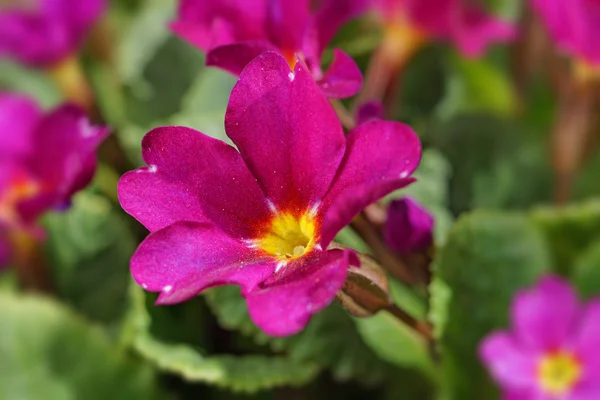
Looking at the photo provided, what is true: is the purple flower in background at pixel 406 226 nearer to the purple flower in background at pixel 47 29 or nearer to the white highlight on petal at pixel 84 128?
the white highlight on petal at pixel 84 128

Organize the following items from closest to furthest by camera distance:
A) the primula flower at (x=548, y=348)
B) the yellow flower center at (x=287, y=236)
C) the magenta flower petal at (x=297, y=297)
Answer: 1. the magenta flower petal at (x=297, y=297)
2. the yellow flower center at (x=287, y=236)
3. the primula flower at (x=548, y=348)

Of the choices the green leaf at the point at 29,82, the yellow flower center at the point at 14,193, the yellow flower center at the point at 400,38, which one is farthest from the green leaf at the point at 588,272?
the green leaf at the point at 29,82

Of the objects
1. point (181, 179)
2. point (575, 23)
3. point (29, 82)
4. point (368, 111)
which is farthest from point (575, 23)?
point (29, 82)

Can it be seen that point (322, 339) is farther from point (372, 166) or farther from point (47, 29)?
point (47, 29)

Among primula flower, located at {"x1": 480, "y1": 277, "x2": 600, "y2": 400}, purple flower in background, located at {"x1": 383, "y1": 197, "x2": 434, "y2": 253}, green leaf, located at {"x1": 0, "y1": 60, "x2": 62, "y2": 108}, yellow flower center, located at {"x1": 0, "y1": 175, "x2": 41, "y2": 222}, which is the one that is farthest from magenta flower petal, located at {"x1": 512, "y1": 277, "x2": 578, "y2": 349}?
green leaf, located at {"x1": 0, "y1": 60, "x2": 62, "y2": 108}

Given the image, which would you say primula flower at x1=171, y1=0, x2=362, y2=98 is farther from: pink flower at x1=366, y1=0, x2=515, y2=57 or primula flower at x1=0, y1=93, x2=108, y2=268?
pink flower at x1=366, y1=0, x2=515, y2=57

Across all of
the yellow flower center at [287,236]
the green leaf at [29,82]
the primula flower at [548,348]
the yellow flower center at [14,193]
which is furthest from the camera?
the green leaf at [29,82]

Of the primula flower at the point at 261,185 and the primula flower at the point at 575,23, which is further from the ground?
the primula flower at the point at 261,185
